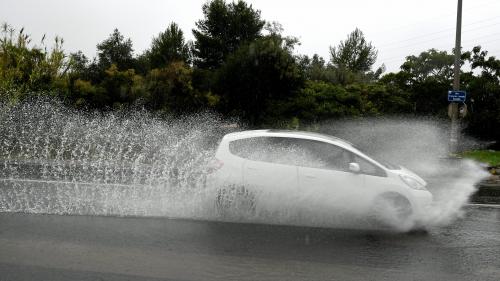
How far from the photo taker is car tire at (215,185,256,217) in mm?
7605

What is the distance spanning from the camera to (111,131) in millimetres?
24203

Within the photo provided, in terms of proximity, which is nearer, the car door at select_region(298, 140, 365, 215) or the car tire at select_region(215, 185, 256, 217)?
the car door at select_region(298, 140, 365, 215)

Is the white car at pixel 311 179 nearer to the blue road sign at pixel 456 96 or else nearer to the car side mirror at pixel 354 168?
the car side mirror at pixel 354 168

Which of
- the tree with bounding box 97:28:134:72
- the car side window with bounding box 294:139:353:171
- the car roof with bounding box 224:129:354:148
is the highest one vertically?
the tree with bounding box 97:28:134:72

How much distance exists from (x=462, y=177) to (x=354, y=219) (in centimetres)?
811

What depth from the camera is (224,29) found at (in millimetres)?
55688

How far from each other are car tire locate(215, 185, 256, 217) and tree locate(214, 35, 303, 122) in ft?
54.0

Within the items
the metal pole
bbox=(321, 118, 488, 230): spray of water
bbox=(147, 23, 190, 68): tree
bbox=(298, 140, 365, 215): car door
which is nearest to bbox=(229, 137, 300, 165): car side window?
bbox=(298, 140, 365, 215): car door

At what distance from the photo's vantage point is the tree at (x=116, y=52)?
6133cm

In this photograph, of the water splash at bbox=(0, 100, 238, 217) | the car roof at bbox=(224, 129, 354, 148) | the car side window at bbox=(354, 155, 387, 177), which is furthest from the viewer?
the water splash at bbox=(0, 100, 238, 217)

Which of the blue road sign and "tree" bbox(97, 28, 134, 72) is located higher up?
"tree" bbox(97, 28, 134, 72)

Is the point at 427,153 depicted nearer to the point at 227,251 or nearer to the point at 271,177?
the point at 271,177

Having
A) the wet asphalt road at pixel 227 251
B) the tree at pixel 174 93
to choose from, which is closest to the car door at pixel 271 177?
the wet asphalt road at pixel 227 251

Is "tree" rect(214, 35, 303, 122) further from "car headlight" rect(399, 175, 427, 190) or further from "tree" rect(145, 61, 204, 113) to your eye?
"car headlight" rect(399, 175, 427, 190)
